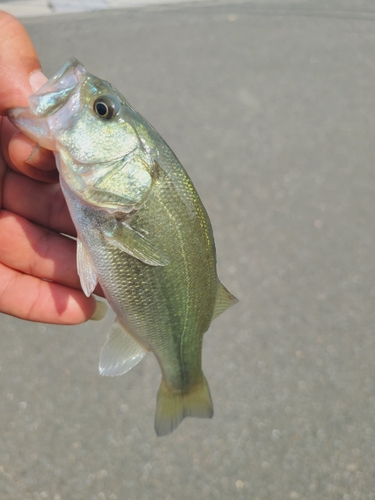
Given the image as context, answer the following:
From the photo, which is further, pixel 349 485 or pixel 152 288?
pixel 349 485

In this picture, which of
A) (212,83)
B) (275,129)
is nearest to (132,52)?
(212,83)

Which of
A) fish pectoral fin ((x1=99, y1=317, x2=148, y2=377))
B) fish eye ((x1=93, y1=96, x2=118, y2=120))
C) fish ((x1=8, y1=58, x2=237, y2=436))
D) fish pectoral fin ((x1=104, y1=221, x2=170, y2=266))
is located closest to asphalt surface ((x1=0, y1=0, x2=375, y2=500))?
fish pectoral fin ((x1=99, y1=317, x2=148, y2=377))

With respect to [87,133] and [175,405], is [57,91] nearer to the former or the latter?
[87,133]

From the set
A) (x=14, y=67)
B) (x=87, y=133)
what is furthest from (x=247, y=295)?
(x=14, y=67)

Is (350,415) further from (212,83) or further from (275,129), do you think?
(212,83)

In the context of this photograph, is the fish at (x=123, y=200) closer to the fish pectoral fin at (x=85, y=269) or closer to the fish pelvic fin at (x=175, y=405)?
the fish pectoral fin at (x=85, y=269)

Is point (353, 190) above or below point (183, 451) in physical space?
above

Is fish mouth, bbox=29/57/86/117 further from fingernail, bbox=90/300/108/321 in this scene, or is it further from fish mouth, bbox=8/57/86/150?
fingernail, bbox=90/300/108/321
